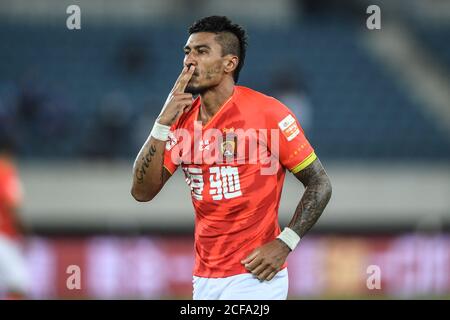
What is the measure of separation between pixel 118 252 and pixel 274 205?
7.25 metres

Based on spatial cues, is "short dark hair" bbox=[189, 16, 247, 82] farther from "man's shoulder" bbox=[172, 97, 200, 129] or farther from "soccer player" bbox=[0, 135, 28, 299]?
"soccer player" bbox=[0, 135, 28, 299]

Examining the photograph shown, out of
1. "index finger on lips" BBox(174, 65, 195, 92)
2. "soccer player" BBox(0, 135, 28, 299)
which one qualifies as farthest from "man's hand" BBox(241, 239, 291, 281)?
"soccer player" BBox(0, 135, 28, 299)

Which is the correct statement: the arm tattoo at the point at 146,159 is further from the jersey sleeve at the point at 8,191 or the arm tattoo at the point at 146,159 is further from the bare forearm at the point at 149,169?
the jersey sleeve at the point at 8,191

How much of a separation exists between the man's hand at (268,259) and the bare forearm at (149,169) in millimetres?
698

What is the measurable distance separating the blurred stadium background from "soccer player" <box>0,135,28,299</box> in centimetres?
61

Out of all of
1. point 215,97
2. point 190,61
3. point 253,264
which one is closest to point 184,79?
point 190,61

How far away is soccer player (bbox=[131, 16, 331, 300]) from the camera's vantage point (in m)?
5.11

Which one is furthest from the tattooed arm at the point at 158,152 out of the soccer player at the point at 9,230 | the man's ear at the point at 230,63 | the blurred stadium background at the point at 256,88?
the blurred stadium background at the point at 256,88

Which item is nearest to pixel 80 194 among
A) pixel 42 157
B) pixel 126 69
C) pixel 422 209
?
pixel 42 157

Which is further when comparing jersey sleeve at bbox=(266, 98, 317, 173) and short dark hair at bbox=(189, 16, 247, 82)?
short dark hair at bbox=(189, 16, 247, 82)

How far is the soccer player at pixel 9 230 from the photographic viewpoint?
26.5 feet

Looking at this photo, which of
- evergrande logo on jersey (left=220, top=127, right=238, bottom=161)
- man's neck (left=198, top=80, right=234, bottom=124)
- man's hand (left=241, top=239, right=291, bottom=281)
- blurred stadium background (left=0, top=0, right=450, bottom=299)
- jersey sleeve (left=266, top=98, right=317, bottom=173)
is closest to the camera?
man's hand (left=241, top=239, right=291, bottom=281)
